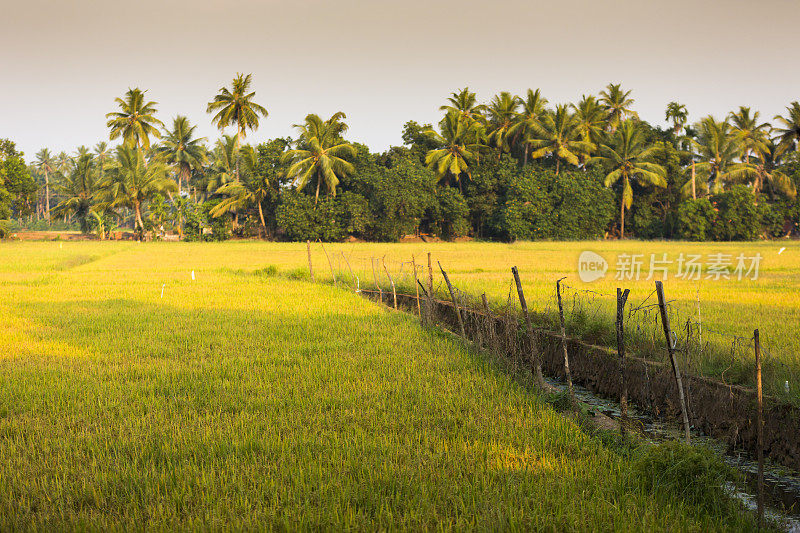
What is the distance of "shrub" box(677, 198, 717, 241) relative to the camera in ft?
119

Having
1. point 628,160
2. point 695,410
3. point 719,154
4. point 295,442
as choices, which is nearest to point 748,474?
point 695,410

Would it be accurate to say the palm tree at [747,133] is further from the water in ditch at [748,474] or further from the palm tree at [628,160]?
the water in ditch at [748,474]

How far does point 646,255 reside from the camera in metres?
21.8

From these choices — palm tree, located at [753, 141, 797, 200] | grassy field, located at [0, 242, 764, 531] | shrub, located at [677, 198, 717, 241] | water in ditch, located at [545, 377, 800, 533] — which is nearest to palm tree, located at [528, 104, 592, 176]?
shrub, located at [677, 198, 717, 241]

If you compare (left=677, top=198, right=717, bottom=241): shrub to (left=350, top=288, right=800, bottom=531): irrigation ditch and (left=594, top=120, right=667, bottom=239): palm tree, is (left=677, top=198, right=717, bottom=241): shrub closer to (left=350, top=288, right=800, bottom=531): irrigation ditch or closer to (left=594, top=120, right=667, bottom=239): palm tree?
(left=594, top=120, right=667, bottom=239): palm tree

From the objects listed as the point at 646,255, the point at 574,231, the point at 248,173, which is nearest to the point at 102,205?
the point at 248,173

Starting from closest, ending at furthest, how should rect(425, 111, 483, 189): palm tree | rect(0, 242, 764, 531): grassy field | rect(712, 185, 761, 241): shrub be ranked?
rect(0, 242, 764, 531): grassy field → rect(712, 185, 761, 241): shrub → rect(425, 111, 483, 189): palm tree

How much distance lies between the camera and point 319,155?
3828cm

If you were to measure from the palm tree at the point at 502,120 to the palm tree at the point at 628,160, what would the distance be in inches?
267


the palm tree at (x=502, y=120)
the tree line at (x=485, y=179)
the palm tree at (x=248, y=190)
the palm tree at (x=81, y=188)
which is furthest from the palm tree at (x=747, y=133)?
the palm tree at (x=81, y=188)

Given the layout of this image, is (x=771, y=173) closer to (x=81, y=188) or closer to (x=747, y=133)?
(x=747, y=133)

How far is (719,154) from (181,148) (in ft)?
137

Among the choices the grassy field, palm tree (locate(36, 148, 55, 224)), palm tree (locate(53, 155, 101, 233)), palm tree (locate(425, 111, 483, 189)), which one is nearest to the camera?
the grassy field

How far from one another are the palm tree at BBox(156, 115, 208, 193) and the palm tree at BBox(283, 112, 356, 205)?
11.6 meters
